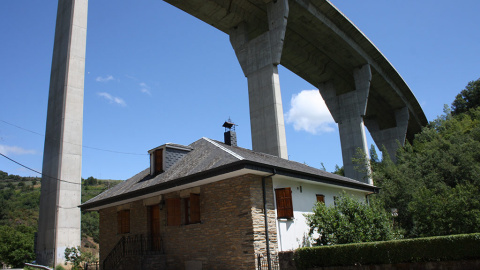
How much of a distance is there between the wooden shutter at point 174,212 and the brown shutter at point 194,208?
89cm

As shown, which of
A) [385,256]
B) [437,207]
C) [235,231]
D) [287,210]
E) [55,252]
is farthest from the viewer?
[55,252]

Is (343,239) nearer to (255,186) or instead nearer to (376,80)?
(255,186)

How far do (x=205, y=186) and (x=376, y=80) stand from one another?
103 ft

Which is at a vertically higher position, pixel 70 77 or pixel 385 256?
pixel 70 77

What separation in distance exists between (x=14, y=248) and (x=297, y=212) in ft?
104

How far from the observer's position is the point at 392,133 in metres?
49.2

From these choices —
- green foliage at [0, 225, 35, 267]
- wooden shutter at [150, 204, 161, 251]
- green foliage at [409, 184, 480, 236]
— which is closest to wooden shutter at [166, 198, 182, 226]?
wooden shutter at [150, 204, 161, 251]

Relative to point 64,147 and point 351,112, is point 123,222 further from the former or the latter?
point 351,112

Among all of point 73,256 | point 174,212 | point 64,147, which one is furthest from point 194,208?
point 64,147

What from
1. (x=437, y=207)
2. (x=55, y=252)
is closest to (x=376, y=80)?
→ (x=437, y=207)

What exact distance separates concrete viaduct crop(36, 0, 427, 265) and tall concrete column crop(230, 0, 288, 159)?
0.07 meters

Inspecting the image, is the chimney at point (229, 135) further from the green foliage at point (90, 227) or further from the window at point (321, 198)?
the green foliage at point (90, 227)

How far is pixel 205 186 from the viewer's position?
46.4 feet

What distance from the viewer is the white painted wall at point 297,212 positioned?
13.6 meters
